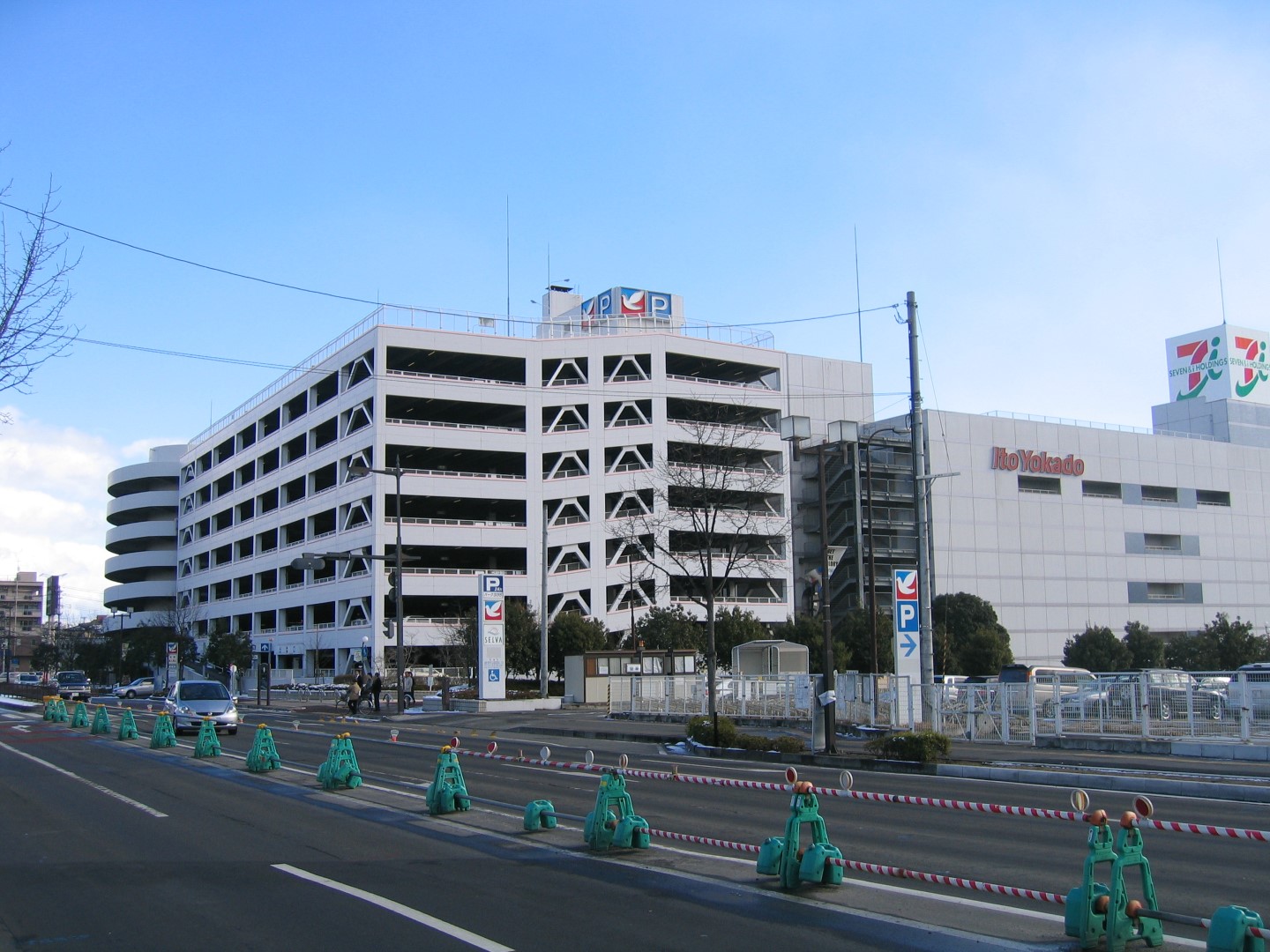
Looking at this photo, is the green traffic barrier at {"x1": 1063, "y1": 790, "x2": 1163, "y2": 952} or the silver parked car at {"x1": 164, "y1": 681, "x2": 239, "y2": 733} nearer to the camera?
the green traffic barrier at {"x1": 1063, "y1": 790, "x2": 1163, "y2": 952}

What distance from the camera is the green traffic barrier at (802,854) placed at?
9.43 meters

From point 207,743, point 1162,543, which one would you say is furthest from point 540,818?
point 1162,543

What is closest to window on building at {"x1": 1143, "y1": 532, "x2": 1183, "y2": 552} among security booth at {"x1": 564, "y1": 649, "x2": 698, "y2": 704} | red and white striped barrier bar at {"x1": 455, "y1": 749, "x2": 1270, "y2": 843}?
security booth at {"x1": 564, "y1": 649, "x2": 698, "y2": 704}

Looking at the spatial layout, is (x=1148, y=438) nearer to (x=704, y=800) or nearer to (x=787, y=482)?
(x=787, y=482)

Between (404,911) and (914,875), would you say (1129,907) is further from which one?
(404,911)

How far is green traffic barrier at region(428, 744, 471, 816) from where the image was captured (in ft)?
46.9

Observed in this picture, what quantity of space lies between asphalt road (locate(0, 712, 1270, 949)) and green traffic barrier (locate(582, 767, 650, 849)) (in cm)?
21

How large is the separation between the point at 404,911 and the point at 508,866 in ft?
6.97

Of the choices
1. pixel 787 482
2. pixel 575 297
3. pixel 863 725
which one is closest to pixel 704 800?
pixel 863 725

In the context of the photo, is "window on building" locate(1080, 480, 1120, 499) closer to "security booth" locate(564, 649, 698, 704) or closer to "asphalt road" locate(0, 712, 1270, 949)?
"security booth" locate(564, 649, 698, 704)

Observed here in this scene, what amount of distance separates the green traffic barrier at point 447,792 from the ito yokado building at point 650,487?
5027 centimetres

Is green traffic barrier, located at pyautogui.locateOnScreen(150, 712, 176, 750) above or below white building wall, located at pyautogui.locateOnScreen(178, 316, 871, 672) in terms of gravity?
below

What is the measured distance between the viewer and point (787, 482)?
8156cm

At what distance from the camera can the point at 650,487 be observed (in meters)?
68.5
